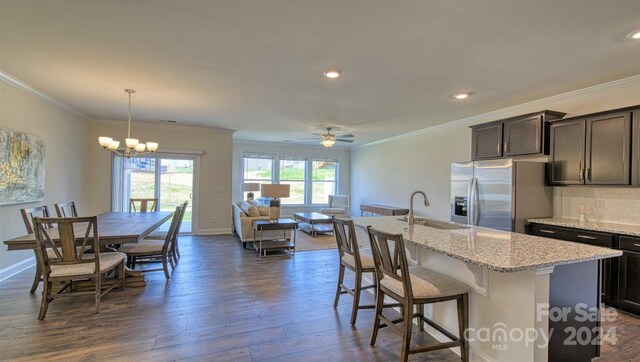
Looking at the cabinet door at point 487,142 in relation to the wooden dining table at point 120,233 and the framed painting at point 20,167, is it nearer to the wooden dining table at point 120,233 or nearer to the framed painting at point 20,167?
the wooden dining table at point 120,233

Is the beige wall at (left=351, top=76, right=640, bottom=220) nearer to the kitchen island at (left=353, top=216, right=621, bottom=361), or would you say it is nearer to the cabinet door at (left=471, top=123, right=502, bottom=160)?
the cabinet door at (left=471, top=123, right=502, bottom=160)

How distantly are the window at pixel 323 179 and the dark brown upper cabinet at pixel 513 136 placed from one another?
5600 mm

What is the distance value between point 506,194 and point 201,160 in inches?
237

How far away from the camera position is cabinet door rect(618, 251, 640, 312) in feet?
9.37

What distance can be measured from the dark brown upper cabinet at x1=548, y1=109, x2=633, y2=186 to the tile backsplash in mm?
303

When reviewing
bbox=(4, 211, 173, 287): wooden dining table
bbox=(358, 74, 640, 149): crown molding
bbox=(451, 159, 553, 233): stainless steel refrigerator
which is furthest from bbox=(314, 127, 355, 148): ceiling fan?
bbox=(4, 211, 173, 287): wooden dining table

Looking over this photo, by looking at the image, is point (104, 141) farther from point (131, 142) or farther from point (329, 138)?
point (329, 138)

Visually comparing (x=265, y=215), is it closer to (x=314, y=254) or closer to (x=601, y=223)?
(x=314, y=254)

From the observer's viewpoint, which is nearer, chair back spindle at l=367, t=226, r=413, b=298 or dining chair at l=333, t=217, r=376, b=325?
chair back spindle at l=367, t=226, r=413, b=298

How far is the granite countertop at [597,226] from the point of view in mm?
2939

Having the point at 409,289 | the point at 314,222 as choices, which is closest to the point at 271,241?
the point at 314,222

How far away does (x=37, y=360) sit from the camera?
6.91 feet

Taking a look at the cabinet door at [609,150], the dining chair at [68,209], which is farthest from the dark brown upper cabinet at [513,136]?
the dining chair at [68,209]

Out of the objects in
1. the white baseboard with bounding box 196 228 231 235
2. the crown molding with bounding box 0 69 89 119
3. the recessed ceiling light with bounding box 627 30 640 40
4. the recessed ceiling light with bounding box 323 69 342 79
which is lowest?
the white baseboard with bounding box 196 228 231 235
